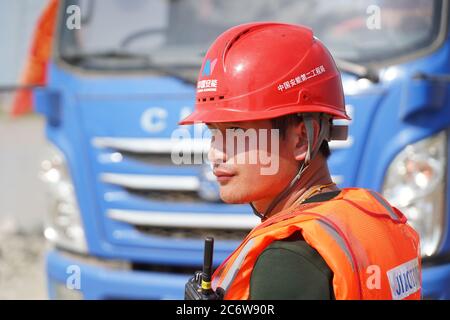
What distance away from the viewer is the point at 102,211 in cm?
388

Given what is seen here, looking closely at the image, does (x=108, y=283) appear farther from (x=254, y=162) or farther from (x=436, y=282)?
(x=254, y=162)

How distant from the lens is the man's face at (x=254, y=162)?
1795 mm

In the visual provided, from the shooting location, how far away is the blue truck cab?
3449 millimetres

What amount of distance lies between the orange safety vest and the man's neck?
98 mm

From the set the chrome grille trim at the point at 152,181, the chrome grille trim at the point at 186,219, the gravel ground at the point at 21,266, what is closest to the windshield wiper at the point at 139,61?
the chrome grille trim at the point at 152,181

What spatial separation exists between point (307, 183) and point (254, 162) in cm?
16

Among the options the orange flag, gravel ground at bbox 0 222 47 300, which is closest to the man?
the orange flag

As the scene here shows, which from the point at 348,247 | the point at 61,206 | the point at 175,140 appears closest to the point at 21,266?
the point at 61,206

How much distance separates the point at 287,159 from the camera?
5.99 feet

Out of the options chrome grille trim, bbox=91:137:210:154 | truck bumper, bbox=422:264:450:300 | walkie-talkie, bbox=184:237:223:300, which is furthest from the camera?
chrome grille trim, bbox=91:137:210:154

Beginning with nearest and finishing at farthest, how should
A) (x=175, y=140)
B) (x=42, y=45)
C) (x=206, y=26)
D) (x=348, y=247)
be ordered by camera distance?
(x=348, y=247) → (x=175, y=140) → (x=206, y=26) → (x=42, y=45)

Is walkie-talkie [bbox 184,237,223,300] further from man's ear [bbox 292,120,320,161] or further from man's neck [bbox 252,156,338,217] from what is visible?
man's ear [bbox 292,120,320,161]

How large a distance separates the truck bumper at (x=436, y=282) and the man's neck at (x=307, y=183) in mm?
1762
